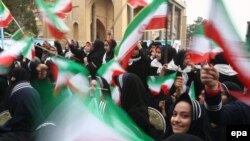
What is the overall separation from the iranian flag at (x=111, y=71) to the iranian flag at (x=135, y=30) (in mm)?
206

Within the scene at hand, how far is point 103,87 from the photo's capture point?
5145 mm

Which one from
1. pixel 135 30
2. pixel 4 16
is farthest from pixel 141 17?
pixel 4 16

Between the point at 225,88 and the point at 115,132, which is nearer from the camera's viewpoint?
the point at 115,132

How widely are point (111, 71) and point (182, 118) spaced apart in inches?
73.9

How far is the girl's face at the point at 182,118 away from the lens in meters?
3.26

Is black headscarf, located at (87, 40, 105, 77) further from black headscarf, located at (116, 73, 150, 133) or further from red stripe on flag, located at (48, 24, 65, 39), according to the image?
black headscarf, located at (116, 73, 150, 133)

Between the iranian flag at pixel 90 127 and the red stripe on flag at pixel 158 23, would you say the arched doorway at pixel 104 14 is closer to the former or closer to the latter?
the red stripe on flag at pixel 158 23

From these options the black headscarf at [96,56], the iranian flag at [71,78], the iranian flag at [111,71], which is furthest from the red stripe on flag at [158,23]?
the black headscarf at [96,56]

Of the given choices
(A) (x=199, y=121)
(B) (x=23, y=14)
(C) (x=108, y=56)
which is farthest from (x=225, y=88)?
(B) (x=23, y=14)

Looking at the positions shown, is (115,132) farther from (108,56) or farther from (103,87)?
(108,56)

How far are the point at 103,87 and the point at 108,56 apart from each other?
87.3 inches

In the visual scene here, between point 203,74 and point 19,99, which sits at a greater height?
point 203,74

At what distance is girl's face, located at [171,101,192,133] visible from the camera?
3.26 metres

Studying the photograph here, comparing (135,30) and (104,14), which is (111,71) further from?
(104,14)
